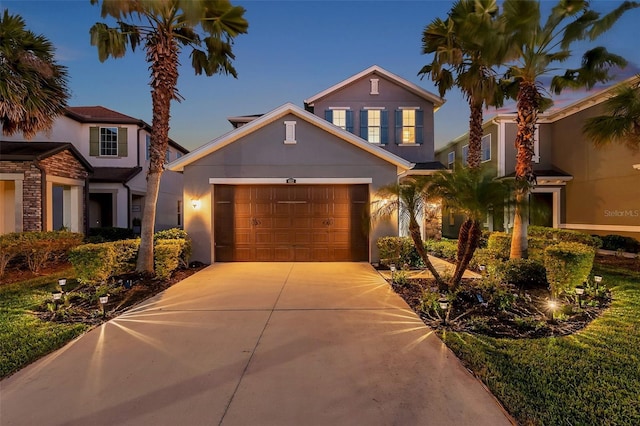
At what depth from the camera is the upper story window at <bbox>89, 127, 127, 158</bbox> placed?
51.8 ft

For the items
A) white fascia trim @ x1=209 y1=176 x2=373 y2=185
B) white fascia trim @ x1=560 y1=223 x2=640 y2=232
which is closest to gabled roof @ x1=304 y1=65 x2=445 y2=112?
white fascia trim @ x1=209 y1=176 x2=373 y2=185

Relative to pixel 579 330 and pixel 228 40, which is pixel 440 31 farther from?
pixel 579 330

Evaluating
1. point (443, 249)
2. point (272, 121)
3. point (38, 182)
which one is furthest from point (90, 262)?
point (443, 249)

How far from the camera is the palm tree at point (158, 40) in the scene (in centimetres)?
719

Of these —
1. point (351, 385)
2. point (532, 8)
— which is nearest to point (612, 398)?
point (351, 385)

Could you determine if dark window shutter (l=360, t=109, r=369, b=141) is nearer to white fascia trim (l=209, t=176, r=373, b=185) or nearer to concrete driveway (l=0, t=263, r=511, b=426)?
white fascia trim (l=209, t=176, r=373, b=185)

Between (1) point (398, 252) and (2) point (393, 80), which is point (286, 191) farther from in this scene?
(2) point (393, 80)

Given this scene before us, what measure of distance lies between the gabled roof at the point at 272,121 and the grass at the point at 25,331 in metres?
4.82

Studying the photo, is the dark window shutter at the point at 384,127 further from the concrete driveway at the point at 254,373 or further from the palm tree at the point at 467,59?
the concrete driveway at the point at 254,373

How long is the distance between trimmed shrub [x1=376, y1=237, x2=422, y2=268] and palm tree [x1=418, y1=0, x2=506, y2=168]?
3.12 metres

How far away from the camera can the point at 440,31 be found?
32.7ft

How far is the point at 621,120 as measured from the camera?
8.62 meters

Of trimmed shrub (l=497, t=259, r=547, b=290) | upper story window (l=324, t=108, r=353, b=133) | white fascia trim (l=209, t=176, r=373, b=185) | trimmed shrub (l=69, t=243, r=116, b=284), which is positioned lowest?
trimmed shrub (l=497, t=259, r=547, b=290)

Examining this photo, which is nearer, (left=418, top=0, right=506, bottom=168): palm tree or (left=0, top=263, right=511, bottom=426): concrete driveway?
(left=0, top=263, right=511, bottom=426): concrete driveway
